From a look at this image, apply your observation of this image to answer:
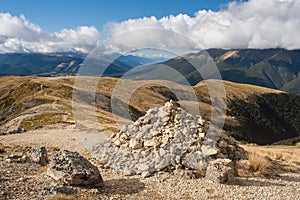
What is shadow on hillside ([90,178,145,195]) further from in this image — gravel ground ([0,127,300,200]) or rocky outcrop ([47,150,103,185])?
rocky outcrop ([47,150,103,185])

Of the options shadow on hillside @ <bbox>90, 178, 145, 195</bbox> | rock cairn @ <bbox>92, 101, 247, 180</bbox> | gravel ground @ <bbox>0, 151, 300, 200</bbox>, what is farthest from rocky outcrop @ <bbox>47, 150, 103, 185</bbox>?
rock cairn @ <bbox>92, 101, 247, 180</bbox>

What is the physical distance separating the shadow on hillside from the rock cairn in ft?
4.18

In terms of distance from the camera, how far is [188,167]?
21.3 meters

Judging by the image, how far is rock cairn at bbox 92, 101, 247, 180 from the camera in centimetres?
2134

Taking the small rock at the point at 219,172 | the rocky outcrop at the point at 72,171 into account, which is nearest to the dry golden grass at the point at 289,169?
the small rock at the point at 219,172

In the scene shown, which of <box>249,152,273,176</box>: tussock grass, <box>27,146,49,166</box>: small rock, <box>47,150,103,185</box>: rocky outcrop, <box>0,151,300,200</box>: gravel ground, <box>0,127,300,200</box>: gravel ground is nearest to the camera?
<box>0,127,300,200</box>: gravel ground

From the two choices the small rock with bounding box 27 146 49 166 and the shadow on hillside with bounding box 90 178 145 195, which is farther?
the small rock with bounding box 27 146 49 166

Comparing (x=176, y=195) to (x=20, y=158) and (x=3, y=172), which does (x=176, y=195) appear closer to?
(x=3, y=172)

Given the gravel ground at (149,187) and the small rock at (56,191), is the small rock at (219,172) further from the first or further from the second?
the small rock at (56,191)

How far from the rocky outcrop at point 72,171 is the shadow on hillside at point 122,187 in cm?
70

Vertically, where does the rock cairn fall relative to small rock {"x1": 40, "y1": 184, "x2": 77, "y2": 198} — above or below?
above

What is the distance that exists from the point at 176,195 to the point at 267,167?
1049cm

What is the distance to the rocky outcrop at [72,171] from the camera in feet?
55.4

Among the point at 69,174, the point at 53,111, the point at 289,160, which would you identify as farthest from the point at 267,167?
the point at 53,111
